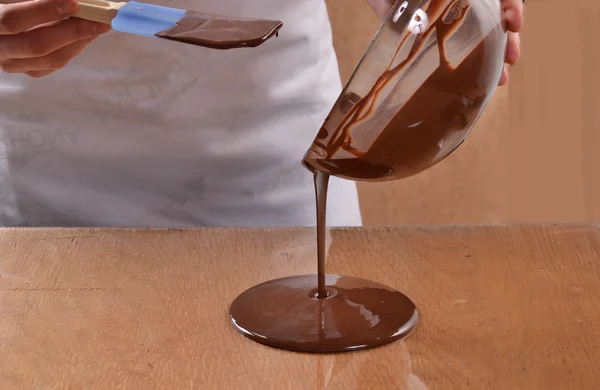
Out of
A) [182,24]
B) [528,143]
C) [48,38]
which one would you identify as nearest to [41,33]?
[48,38]

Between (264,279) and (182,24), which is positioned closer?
(182,24)

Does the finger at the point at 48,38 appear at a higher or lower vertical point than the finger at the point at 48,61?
higher

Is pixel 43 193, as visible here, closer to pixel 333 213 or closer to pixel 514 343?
pixel 333 213

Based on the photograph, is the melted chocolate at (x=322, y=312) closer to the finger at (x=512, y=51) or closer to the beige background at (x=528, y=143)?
the finger at (x=512, y=51)

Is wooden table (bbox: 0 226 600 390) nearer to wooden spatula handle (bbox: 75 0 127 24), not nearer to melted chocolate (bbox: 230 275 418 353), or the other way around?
melted chocolate (bbox: 230 275 418 353)

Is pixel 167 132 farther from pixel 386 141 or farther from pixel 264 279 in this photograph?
pixel 386 141

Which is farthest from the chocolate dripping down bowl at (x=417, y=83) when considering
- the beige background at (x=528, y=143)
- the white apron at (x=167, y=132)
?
the beige background at (x=528, y=143)

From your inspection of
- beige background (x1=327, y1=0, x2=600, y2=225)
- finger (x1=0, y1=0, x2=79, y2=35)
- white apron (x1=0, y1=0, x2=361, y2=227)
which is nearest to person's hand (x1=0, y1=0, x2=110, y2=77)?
finger (x1=0, y1=0, x2=79, y2=35)

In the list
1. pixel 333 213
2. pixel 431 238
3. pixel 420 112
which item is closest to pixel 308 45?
pixel 333 213
